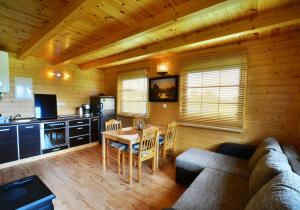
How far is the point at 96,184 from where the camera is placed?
2.58 meters

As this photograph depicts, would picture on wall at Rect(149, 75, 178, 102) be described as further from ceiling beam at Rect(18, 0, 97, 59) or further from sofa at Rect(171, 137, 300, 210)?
ceiling beam at Rect(18, 0, 97, 59)

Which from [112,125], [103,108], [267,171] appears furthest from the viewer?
[103,108]

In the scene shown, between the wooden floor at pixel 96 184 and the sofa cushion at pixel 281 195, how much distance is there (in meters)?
1.39

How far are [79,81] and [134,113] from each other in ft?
6.90

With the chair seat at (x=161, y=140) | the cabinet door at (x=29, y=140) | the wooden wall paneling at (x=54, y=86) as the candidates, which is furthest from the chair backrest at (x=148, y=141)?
the wooden wall paneling at (x=54, y=86)

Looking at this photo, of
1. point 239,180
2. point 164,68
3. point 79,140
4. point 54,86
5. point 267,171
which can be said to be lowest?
point 79,140

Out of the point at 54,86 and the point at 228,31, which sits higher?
the point at 228,31

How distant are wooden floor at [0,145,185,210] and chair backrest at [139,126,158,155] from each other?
519 mm

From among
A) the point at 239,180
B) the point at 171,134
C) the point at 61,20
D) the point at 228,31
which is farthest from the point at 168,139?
the point at 61,20

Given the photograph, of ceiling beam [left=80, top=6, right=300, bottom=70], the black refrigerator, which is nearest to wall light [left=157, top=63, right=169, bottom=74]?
ceiling beam [left=80, top=6, right=300, bottom=70]

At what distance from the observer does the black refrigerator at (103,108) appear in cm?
478

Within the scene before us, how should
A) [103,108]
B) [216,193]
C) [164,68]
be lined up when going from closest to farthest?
[216,193], [164,68], [103,108]

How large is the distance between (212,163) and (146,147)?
1104 millimetres

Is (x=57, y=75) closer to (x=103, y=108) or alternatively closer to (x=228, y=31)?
(x=103, y=108)
